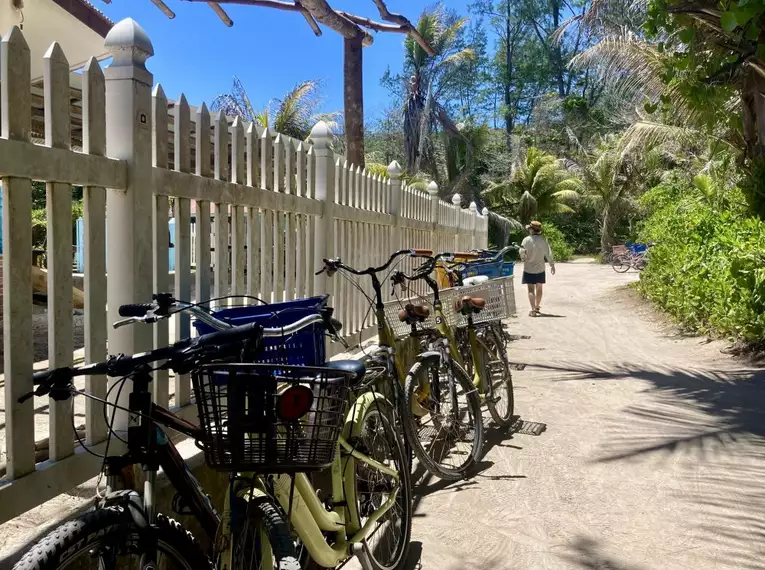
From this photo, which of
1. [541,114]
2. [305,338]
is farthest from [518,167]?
[305,338]

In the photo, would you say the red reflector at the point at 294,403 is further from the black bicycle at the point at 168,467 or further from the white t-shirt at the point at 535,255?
the white t-shirt at the point at 535,255

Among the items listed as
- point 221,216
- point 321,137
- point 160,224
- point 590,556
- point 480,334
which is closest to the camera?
point 160,224

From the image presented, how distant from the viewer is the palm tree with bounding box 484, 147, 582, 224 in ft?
107

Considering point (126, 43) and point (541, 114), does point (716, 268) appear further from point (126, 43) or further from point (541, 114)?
point (541, 114)

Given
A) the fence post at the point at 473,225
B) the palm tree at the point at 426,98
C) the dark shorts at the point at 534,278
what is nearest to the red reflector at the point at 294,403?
the dark shorts at the point at 534,278

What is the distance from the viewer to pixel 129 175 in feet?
8.40

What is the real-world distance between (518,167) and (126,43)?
106 feet

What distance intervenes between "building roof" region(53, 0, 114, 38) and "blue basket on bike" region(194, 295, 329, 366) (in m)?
5.91

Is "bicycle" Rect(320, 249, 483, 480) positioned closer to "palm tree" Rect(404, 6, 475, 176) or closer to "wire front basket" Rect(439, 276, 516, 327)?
"wire front basket" Rect(439, 276, 516, 327)

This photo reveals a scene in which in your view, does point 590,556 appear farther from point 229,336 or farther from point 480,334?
point 229,336

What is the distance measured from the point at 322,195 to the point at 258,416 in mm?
3120

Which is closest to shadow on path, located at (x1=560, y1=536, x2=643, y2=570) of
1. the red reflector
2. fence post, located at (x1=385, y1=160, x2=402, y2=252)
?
the red reflector

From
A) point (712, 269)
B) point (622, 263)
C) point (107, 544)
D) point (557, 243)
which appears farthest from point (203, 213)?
point (557, 243)

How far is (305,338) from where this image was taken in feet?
8.63
